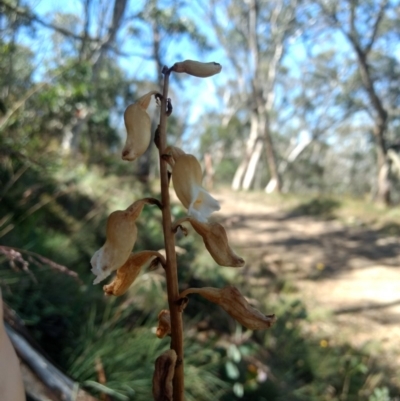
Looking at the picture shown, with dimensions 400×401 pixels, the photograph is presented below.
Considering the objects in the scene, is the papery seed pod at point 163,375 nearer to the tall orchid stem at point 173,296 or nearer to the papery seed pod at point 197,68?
the tall orchid stem at point 173,296

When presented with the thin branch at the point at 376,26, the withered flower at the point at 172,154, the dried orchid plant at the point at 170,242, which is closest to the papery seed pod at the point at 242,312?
the dried orchid plant at the point at 170,242

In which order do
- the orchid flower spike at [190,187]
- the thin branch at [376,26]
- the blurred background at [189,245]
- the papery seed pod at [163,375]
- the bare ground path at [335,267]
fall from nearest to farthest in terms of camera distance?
the papery seed pod at [163,375]
the orchid flower spike at [190,187]
the blurred background at [189,245]
the bare ground path at [335,267]
the thin branch at [376,26]

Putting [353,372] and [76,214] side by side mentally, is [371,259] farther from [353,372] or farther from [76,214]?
[76,214]

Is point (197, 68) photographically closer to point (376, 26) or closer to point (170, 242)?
point (170, 242)

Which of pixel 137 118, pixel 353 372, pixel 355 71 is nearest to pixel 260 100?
pixel 355 71

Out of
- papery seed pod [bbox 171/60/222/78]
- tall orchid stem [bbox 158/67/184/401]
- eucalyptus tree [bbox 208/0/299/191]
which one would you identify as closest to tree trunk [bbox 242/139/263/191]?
eucalyptus tree [bbox 208/0/299/191]

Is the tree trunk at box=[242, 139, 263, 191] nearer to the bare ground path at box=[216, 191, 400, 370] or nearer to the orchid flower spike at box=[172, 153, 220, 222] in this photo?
the bare ground path at box=[216, 191, 400, 370]
